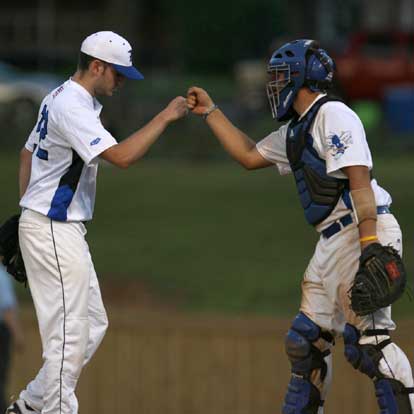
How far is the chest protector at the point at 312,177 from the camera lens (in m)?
8.12

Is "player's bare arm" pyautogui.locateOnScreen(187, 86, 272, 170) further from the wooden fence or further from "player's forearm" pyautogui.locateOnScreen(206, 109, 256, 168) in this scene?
the wooden fence

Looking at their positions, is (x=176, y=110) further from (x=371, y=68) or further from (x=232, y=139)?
(x=371, y=68)

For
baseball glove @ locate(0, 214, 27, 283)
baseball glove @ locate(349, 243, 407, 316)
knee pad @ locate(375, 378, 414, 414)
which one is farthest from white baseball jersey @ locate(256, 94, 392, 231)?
baseball glove @ locate(0, 214, 27, 283)

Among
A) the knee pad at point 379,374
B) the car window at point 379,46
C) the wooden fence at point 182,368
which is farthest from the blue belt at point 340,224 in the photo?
the car window at point 379,46

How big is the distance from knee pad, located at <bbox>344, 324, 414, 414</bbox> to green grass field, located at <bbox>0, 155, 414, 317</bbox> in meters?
9.48

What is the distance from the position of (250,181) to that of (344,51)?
298 inches

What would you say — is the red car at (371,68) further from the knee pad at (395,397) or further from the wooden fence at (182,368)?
the knee pad at (395,397)

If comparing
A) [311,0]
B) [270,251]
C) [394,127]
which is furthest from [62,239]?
[311,0]

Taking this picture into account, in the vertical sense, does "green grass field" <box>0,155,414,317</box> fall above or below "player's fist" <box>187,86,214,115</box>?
below

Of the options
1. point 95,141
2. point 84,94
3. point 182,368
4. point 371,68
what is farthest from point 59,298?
point 371,68

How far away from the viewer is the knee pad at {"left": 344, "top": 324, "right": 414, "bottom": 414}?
792cm

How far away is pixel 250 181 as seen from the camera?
77.9ft

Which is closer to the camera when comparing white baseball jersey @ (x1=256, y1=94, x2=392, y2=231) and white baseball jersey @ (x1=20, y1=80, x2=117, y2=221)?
white baseball jersey @ (x1=256, y1=94, x2=392, y2=231)

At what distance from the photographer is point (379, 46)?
102 ft
